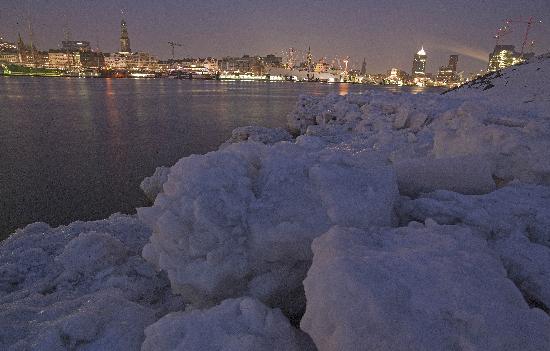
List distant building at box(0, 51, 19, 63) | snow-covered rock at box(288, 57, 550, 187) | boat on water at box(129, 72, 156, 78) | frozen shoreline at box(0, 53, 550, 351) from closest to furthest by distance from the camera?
frozen shoreline at box(0, 53, 550, 351) → snow-covered rock at box(288, 57, 550, 187) → boat on water at box(129, 72, 156, 78) → distant building at box(0, 51, 19, 63)

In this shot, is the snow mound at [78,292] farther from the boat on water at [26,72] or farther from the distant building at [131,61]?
the distant building at [131,61]

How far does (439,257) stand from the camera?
2186mm

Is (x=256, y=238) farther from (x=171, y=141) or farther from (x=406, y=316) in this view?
(x=171, y=141)

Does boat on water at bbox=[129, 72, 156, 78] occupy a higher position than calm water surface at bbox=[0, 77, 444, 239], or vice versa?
boat on water at bbox=[129, 72, 156, 78]

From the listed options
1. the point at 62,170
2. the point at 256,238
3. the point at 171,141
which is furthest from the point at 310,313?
the point at 171,141

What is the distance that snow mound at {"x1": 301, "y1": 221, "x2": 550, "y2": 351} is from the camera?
5.74 ft

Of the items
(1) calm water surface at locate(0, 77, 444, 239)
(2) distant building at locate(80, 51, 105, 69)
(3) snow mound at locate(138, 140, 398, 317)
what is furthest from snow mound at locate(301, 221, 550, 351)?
(2) distant building at locate(80, 51, 105, 69)

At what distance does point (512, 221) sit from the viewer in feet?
9.76

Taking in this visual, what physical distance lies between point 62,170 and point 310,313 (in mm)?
15245

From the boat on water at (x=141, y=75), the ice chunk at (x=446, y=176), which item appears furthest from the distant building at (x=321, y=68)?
the ice chunk at (x=446, y=176)

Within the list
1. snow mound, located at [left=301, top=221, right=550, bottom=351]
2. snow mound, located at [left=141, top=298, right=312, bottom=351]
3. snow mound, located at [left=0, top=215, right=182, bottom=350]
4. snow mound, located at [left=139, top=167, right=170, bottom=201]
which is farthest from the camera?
snow mound, located at [left=139, top=167, right=170, bottom=201]

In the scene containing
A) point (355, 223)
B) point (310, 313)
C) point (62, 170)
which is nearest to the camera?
point (310, 313)

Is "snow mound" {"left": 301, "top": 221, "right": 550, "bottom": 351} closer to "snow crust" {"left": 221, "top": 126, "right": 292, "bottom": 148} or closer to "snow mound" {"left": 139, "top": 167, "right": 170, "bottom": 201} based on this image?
"snow mound" {"left": 139, "top": 167, "right": 170, "bottom": 201}

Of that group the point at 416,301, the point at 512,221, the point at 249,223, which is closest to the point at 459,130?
the point at 512,221
